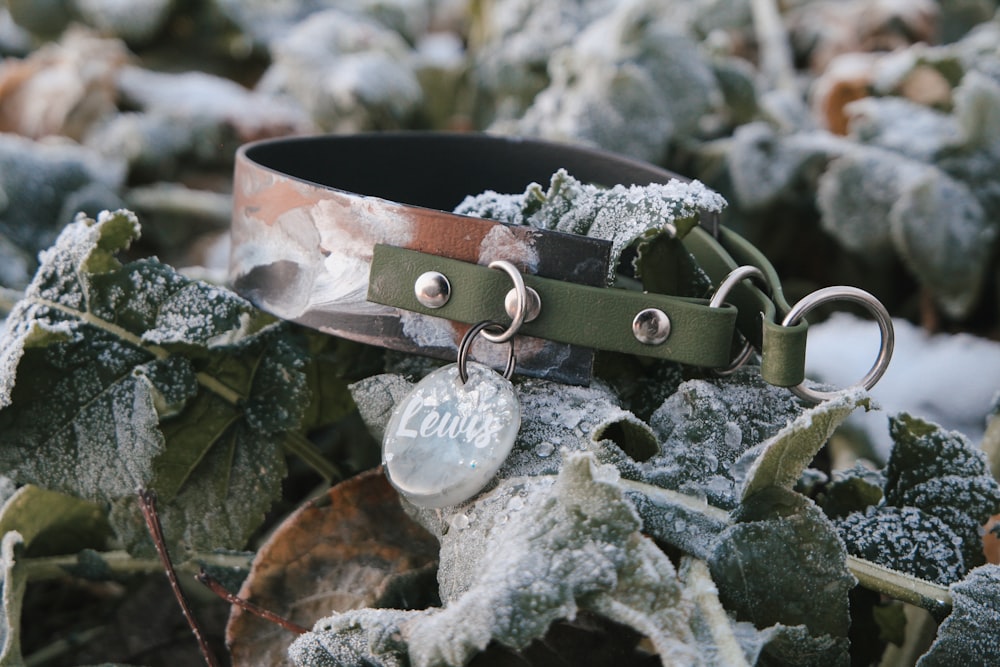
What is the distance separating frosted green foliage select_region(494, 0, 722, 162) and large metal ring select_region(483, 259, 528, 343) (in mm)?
666

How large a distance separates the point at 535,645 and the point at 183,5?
5.46 feet

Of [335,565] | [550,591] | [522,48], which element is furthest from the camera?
[522,48]

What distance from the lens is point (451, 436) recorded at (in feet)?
1.74

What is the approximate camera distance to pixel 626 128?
120 cm

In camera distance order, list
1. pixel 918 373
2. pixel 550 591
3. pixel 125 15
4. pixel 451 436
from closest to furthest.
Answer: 1. pixel 550 591
2. pixel 451 436
3. pixel 918 373
4. pixel 125 15

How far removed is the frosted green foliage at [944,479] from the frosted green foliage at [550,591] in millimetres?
261

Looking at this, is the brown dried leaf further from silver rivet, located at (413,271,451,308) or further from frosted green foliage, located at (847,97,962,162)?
frosted green foliage, located at (847,97,962,162)

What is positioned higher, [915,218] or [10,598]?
[915,218]

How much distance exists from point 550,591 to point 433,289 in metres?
0.22

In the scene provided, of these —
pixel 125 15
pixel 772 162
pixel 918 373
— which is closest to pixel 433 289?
pixel 918 373

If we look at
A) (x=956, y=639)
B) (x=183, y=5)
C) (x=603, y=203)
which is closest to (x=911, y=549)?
(x=956, y=639)

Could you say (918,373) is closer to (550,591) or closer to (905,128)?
(905,128)

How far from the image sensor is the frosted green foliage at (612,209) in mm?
547

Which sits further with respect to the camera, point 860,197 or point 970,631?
point 860,197
